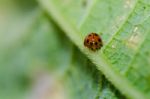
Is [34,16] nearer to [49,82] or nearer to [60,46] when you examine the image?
[60,46]

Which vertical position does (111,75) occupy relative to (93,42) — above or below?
below

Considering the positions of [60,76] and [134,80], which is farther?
[60,76]

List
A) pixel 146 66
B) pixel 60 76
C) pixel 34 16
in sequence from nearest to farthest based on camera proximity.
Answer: pixel 146 66, pixel 60 76, pixel 34 16

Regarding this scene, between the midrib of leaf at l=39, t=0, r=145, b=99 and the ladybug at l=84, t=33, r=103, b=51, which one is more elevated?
the ladybug at l=84, t=33, r=103, b=51

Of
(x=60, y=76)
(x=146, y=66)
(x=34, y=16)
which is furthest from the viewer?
(x=34, y=16)

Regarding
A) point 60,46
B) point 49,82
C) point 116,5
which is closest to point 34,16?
point 60,46

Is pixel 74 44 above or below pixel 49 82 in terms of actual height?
above

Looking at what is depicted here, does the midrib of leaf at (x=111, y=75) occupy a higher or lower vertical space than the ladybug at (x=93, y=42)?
lower
